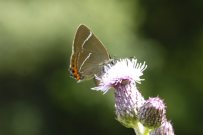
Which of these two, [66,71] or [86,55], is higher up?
[66,71]

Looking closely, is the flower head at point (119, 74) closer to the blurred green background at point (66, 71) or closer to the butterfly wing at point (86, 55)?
the butterfly wing at point (86, 55)

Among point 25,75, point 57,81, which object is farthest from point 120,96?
point 25,75

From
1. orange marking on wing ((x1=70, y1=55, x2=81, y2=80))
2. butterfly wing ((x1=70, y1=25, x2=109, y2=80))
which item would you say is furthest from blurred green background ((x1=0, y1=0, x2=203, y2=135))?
orange marking on wing ((x1=70, y1=55, x2=81, y2=80))

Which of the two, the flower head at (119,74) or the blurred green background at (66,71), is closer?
the flower head at (119,74)

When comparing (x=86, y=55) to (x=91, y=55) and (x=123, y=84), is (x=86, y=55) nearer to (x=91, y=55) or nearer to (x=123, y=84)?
(x=91, y=55)

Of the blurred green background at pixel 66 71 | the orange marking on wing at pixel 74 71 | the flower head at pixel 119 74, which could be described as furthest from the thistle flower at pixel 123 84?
the blurred green background at pixel 66 71

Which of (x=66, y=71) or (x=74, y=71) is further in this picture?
(x=66, y=71)

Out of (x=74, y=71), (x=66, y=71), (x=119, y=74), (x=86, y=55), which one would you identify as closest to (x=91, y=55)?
(x=86, y=55)

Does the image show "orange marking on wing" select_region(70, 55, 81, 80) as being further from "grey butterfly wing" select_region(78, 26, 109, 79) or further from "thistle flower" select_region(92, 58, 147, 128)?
"thistle flower" select_region(92, 58, 147, 128)
